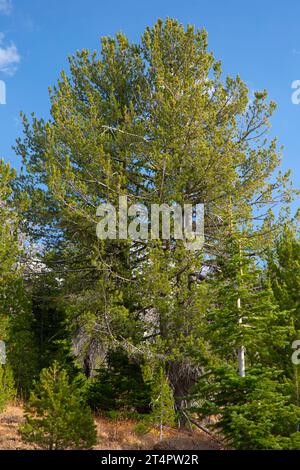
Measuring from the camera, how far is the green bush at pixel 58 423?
845 centimetres

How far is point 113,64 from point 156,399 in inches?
417

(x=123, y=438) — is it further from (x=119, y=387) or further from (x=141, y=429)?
(x=119, y=387)

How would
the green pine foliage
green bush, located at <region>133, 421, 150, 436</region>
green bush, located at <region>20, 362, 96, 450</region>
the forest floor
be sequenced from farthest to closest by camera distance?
green bush, located at <region>133, 421, 150, 436</region>
the forest floor
green bush, located at <region>20, 362, 96, 450</region>
the green pine foliage

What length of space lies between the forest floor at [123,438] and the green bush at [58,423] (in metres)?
0.70

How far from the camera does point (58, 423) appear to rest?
8.39 metres

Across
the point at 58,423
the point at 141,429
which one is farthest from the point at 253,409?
the point at 141,429

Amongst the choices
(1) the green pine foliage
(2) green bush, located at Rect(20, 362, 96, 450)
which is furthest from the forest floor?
(1) the green pine foliage

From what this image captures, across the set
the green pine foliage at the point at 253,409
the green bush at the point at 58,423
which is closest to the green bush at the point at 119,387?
the green bush at the point at 58,423

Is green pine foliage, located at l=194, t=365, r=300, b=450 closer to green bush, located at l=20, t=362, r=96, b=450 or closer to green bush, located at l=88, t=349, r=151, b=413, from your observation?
green bush, located at l=20, t=362, r=96, b=450

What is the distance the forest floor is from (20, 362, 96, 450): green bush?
70 cm

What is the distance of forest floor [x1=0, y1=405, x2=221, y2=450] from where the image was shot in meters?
9.80

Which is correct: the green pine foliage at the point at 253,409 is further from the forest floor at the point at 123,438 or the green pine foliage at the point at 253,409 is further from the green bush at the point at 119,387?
the green bush at the point at 119,387

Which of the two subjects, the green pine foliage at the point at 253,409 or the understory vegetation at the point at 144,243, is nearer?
the green pine foliage at the point at 253,409
